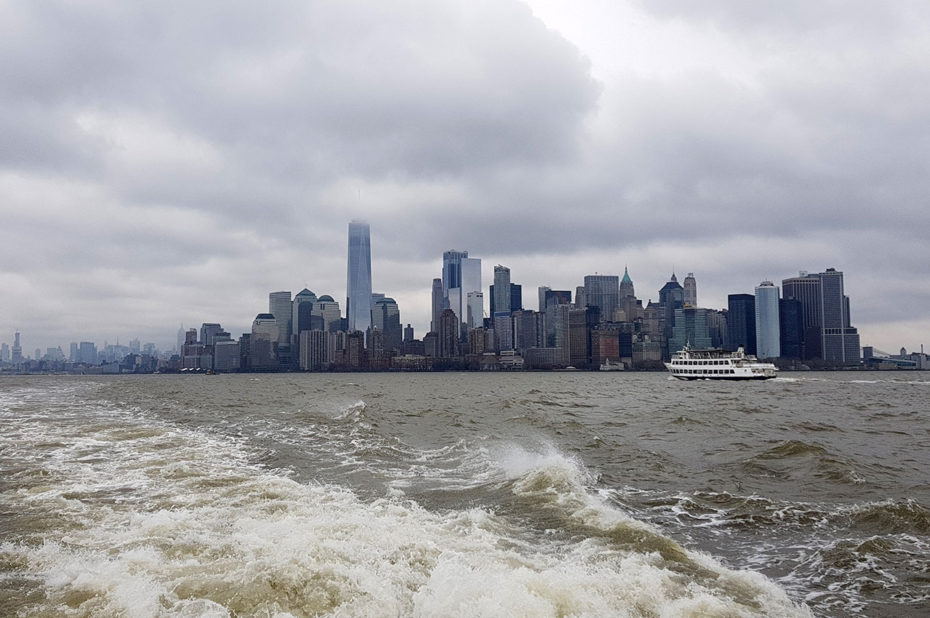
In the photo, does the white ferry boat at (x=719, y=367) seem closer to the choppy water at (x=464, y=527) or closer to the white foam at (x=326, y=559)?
the choppy water at (x=464, y=527)

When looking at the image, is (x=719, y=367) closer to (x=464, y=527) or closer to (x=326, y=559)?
(x=464, y=527)

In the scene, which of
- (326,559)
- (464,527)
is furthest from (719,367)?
(326,559)

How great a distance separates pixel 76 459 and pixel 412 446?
40.5 feet

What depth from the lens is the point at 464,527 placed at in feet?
39.1

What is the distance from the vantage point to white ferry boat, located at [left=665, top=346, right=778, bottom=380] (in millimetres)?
102188

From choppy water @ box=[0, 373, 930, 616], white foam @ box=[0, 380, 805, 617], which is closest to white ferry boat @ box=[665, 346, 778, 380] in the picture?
choppy water @ box=[0, 373, 930, 616]

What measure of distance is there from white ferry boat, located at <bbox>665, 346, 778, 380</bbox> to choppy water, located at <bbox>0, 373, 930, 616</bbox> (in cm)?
8110

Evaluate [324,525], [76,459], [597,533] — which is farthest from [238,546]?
[76,459]

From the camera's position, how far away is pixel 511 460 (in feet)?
68.0

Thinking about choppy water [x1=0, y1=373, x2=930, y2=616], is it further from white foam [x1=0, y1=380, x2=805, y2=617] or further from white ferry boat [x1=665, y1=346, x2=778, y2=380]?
white ferry boat [x1=665, y1=346, x2=778, y2=380]

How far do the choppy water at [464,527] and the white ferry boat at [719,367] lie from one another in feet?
266

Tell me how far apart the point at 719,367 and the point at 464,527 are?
103562 mm

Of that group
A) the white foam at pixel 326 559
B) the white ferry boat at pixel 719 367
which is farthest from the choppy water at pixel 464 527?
the white ferry boat at pixel 719 367

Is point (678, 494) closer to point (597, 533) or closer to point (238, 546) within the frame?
point (597, 533)
